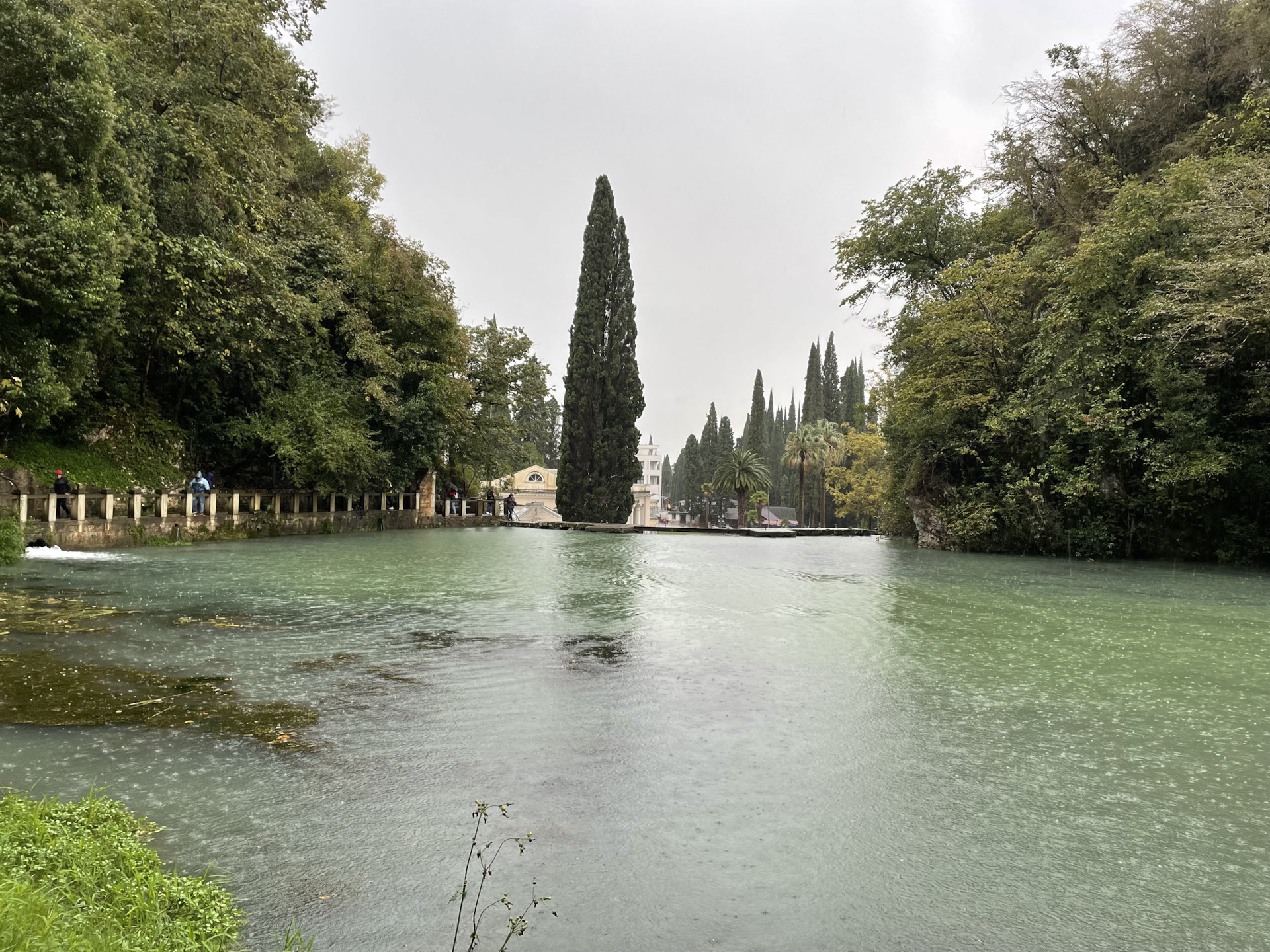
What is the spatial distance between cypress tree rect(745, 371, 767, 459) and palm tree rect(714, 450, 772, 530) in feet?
45.8

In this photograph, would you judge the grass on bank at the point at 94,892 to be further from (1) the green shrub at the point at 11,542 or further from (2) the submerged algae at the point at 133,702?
(1) the green shrub at the point at 11,542

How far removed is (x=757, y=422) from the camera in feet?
259

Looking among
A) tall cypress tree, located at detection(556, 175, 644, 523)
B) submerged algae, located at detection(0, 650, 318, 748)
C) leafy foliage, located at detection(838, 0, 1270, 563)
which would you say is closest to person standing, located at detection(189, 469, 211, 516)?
submerged algae, located at detection(0, 650, 318, 748)

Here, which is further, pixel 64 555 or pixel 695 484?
pixel 695 484

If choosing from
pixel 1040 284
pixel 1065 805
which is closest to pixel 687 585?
pixel 1065 805

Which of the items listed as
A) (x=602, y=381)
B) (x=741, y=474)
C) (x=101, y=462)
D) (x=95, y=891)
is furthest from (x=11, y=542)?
(x=741, y=474)

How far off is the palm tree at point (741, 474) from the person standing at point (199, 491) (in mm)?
43410

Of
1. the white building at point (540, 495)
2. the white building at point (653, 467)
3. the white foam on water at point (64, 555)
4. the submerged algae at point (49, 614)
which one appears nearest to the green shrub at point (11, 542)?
the white foam on water at point (64, 555)

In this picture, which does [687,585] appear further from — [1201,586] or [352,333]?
[352,333]

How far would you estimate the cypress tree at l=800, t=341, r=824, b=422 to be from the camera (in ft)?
247

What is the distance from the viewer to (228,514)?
64.1ft

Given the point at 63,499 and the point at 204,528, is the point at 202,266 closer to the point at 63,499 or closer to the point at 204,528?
the point at 63,499

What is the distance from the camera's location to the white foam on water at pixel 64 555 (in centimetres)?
1280

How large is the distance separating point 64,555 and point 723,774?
564 inches
